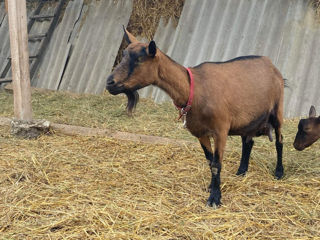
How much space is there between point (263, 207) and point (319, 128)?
166 cm

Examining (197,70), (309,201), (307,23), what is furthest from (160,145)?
(307,23)

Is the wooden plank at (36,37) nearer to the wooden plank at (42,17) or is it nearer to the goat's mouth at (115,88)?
the wooden plank at (42,17)

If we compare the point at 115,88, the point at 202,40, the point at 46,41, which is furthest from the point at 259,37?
the point at 46,41

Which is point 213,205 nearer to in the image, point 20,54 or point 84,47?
point 20,54

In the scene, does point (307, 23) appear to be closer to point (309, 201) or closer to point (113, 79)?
point (309, 201)

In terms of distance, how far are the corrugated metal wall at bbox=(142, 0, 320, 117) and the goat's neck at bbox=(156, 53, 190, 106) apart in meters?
4.21

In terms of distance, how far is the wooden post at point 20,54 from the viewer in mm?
5797

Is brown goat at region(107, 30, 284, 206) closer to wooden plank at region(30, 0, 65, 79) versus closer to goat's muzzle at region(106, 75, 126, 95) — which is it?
goat's muzzle at region(106, 75, 126, 95)

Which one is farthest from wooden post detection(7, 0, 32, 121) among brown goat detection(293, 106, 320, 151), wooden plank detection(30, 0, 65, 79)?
wooden plank detection(30, 0, 65, 79)

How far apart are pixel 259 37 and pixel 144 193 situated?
196 inches

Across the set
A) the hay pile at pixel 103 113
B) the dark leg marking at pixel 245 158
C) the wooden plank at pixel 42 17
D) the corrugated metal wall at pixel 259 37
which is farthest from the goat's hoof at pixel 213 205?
the wooden plank at pixel 42 17

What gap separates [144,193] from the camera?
4.00 metres

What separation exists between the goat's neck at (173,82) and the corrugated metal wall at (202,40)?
4217 mm

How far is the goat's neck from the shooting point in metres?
3.67
